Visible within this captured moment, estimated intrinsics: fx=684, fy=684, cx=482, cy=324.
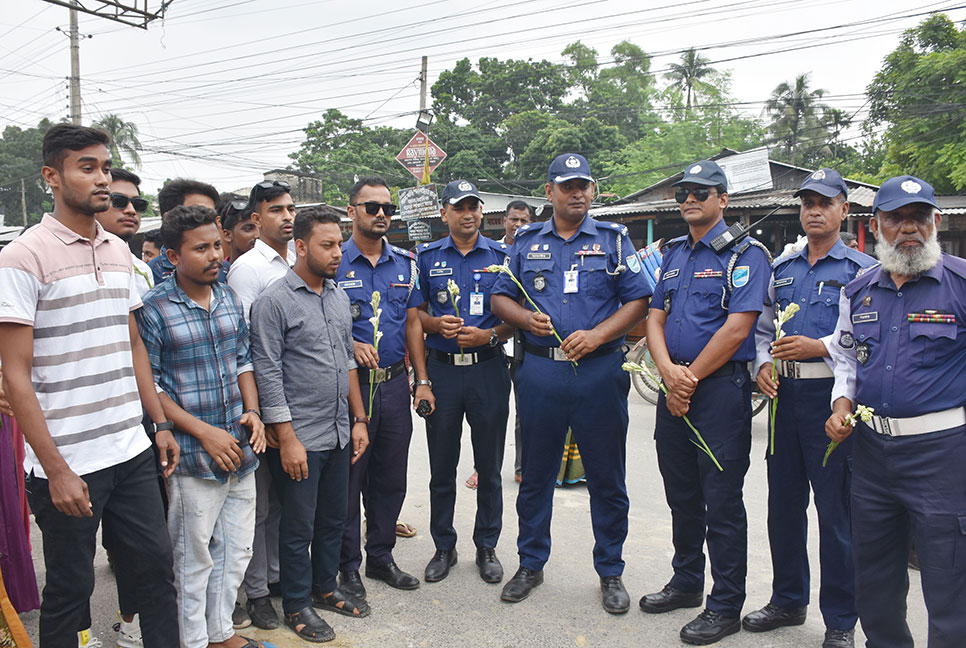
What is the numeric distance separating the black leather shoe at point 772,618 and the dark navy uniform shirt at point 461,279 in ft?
6.74

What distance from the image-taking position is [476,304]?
411 cm

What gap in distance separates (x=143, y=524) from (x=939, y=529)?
2.99 m

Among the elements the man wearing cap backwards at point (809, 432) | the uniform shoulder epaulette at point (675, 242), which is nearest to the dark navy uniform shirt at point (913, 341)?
the man wearing cap backwards at point (809, 432)

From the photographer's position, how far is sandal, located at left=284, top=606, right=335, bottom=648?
3223 mm

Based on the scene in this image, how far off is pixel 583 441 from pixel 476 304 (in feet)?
3.40

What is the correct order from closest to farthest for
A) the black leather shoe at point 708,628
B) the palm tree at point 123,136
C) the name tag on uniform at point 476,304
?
the black leather shoe at point 708,628
the name tag on uniform at point 476,304
the palm tree at point 123,136

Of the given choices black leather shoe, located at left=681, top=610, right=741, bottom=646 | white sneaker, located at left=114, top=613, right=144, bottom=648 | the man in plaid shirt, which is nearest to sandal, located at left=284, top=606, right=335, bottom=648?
the man in plaid shirt

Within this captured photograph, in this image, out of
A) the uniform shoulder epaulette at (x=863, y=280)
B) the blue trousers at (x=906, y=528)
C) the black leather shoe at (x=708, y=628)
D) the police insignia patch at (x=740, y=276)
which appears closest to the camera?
the blue trousers at (x=906, y=528)

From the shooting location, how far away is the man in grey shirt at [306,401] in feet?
10.5

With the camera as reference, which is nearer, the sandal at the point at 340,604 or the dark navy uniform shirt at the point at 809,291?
the dark navy uniform shirt at the point at 809,291

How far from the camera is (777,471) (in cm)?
334

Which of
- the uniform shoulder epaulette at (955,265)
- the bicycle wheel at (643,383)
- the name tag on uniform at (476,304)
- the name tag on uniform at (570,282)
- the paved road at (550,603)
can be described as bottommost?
the paved road at (550,603)

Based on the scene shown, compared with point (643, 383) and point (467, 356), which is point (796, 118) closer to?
point (643, 383)

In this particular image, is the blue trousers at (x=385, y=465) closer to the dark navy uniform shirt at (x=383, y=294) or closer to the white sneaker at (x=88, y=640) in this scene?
the dark navy uniform shirt at (x=383, y=294)
